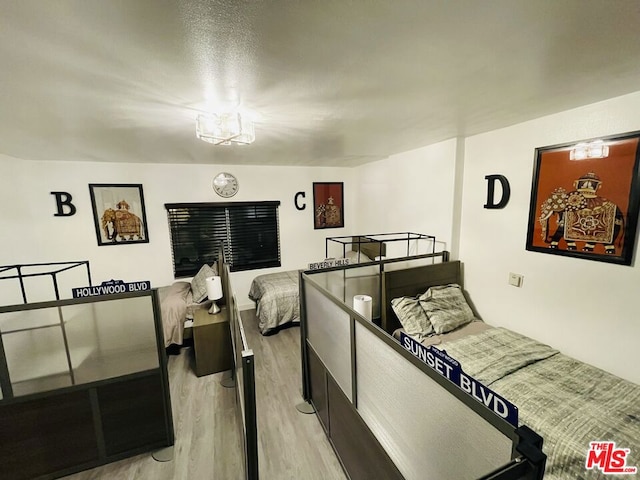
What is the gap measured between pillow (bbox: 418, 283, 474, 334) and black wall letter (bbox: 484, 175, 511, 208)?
0.93m

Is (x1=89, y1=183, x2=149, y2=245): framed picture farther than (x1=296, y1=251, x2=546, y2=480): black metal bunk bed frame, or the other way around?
(x1=89, y1=183, x2=149, y2=245): framed picture

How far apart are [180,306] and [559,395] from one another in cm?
346

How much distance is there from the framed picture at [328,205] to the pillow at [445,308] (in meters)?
2.63

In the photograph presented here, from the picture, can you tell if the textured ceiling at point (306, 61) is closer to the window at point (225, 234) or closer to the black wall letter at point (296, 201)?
the window at point (225, 234)

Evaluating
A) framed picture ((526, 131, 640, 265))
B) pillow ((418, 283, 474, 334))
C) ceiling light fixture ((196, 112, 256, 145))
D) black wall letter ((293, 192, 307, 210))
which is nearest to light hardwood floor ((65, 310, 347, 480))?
pillow ((418, 283, 474, 334))

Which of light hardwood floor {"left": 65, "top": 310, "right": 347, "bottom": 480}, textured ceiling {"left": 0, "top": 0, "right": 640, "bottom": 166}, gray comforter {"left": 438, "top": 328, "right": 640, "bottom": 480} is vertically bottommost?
light hardwood floor {"left": 65, "top": 310, "right": 347, "bottom": 480}

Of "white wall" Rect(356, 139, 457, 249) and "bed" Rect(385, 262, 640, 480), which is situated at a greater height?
"white wall" Rect(356, 139, 457, 249)

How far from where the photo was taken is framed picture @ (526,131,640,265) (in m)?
1.80

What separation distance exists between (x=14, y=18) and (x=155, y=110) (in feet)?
3.01

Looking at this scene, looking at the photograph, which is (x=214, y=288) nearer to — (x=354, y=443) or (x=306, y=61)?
(x=354, y=443)

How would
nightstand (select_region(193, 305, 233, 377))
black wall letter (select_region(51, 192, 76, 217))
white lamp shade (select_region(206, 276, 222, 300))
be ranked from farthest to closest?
black wall letter (select_region(51, 192, 76, 217))
white lamp shade (select_region(206, 276, 222, 300))
nightstand (select_region(193, 305, 233, 377))

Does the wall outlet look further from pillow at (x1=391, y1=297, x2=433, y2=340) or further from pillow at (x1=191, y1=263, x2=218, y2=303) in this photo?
pillow at (x1=191, y1=263, x2=218, y2=303)

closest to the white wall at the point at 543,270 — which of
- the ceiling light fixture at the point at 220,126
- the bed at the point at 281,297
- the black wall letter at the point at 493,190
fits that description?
the black wall letter at the point at 493,190

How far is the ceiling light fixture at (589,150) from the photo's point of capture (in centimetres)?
189
